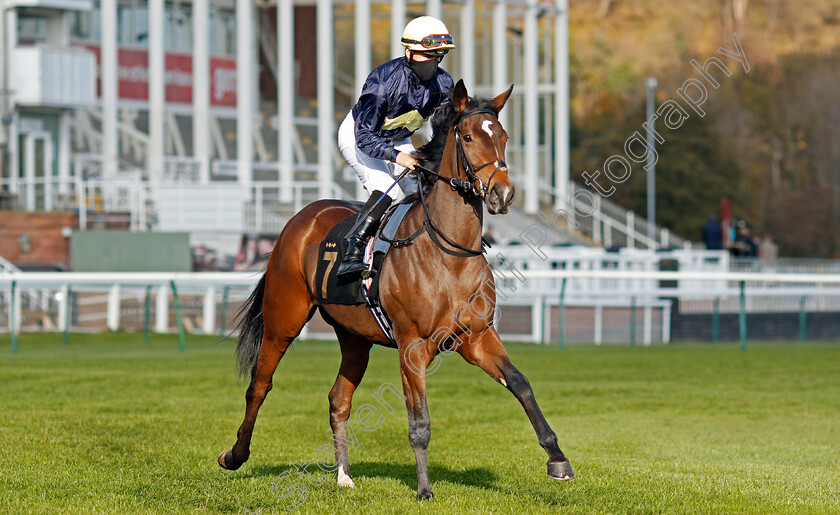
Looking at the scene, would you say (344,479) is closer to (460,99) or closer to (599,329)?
(460,99)

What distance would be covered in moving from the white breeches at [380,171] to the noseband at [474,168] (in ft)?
2.17

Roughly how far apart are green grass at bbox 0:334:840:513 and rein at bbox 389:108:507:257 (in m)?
1.15

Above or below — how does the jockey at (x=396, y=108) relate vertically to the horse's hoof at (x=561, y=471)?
above

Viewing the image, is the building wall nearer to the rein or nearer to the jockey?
the jockey

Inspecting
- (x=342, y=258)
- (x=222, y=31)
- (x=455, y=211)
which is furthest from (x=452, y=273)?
(x=222, y=31)

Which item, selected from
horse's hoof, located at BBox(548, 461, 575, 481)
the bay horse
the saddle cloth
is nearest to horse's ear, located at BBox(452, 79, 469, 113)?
the bay horse

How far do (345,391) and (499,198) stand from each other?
166 cm

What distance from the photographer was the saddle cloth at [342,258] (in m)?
5.66

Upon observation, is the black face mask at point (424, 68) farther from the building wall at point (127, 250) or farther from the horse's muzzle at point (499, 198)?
the building wall at point (127, 250)

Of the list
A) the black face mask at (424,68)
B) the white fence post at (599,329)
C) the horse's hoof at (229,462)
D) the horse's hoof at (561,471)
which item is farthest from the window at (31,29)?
the horse's hoof at (561,471)

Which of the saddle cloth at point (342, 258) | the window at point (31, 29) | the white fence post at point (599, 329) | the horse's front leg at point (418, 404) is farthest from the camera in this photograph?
the window at point (31, 29)

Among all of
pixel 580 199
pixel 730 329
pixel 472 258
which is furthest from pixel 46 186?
pixel 472 258

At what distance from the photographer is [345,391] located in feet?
20.0

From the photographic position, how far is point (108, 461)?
6.50 metres
